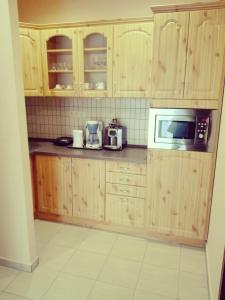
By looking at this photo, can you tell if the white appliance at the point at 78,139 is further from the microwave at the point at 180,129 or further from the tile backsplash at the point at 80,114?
the microwave at the point at 180,129

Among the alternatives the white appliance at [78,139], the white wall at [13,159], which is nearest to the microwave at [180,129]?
the white appliance at [78,139]

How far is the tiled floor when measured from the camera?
197 centimetres

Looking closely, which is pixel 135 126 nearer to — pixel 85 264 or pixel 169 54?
pixel 169 54

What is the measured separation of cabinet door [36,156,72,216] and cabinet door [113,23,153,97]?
987mm

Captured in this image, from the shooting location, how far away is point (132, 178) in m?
2.57

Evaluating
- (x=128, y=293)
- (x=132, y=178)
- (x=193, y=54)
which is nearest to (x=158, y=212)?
(x=132, y=178)

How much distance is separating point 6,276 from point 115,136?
1.69 m

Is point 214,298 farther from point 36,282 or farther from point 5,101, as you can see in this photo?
point 5,101

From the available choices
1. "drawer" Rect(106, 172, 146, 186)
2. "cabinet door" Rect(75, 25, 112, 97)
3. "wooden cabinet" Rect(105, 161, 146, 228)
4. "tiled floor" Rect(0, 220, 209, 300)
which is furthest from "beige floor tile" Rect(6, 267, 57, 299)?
"cabinet door" Rect(75, 25, 112, 97)

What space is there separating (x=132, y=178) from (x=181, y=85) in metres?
1.01

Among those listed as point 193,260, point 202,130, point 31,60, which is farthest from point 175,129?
point 31,60

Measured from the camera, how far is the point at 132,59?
2.52m

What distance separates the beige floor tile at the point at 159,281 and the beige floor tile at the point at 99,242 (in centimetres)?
44

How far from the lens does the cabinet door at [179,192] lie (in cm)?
231
